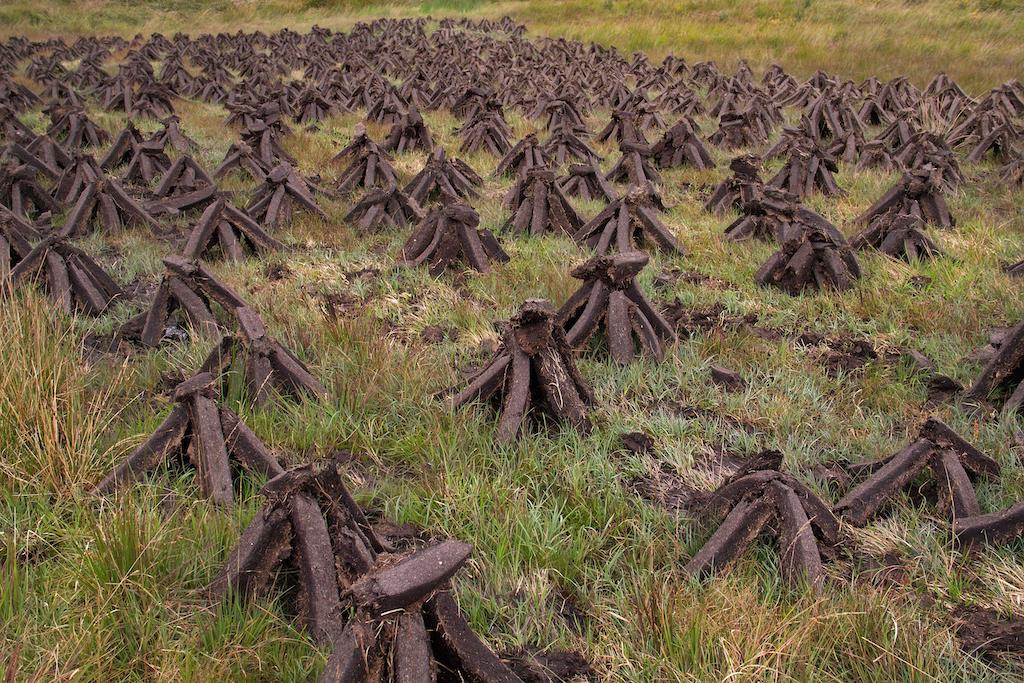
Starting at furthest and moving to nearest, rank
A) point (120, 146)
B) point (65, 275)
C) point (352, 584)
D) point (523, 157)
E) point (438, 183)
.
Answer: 1. point (120, 146)
2. point (523, 157)
3. point (438, 183)
4. point (65, 275)
5. point (352, 584)

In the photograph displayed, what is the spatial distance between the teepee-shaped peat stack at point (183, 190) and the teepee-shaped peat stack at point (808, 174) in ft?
23.2

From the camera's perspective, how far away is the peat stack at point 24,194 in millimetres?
8602

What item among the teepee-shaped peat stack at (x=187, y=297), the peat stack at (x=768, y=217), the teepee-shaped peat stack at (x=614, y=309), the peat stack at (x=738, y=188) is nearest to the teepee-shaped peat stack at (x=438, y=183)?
the peat stack at (x=738, y=188)

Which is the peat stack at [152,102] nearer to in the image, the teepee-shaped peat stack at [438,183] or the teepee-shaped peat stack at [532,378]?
the teepee-shaped peat stack at [438,183]

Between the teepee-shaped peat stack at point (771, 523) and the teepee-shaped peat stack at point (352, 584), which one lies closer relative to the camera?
the teepee-shaped peat stack at point (352, 584)

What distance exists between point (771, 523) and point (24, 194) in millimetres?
9125

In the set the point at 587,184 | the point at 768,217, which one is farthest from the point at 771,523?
the point at 587,184

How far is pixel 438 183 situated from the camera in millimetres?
9336

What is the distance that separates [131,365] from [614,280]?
3.21 m

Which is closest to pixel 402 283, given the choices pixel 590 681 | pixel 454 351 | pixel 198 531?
A: pixel 454 351

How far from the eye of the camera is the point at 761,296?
22.3 ft

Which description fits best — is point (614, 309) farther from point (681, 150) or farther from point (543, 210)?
point (681, 150)

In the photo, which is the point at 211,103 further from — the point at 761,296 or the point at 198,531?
the point at 198,531

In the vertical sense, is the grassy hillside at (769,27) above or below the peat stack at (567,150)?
above
